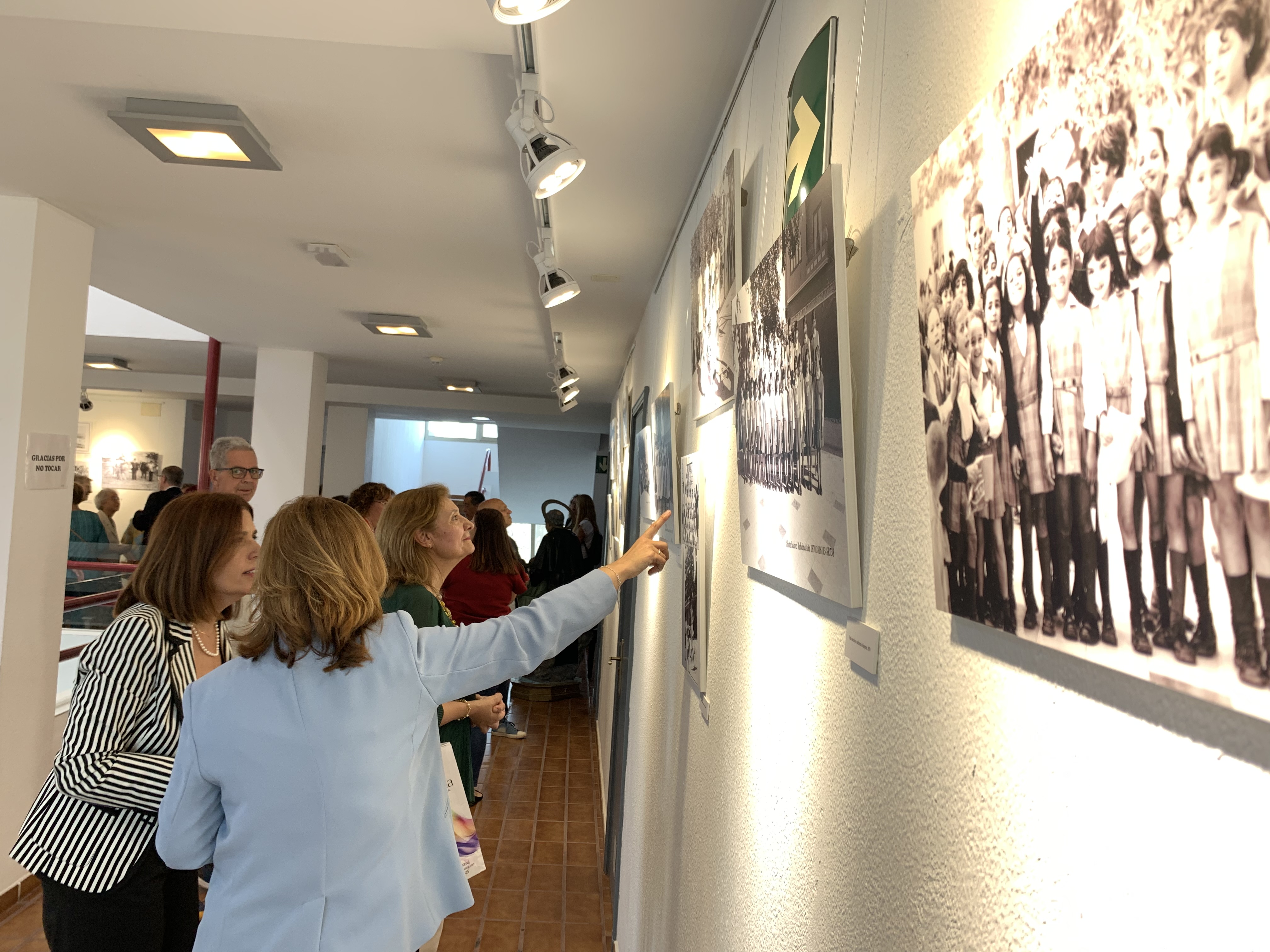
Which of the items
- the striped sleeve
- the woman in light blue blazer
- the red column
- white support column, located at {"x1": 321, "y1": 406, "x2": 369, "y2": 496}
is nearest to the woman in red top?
the striped sleeve

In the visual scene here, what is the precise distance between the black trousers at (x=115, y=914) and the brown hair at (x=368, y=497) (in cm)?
255

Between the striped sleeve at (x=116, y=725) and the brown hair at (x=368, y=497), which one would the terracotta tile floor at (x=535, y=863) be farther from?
the striped sleeve at (x=116, y=725)

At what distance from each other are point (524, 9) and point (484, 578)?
151 inches

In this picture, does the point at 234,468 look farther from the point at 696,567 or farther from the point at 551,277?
the point at 696,567

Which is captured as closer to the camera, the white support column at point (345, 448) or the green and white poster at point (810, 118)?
the green and white poster at point (810, 118)

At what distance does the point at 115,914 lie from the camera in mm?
1999

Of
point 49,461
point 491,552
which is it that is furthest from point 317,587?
point 491,552

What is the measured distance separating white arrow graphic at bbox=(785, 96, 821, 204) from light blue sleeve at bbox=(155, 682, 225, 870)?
1399mm

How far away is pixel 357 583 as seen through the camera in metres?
1.80

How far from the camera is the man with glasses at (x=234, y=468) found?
4.26 m

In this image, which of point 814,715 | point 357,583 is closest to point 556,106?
point 357,583

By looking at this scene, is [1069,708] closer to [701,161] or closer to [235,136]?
[701,161]

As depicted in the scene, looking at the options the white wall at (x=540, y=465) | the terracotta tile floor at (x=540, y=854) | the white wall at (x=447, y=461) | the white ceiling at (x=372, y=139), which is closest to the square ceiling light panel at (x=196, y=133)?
the white ceiling at (x=372, y=139)

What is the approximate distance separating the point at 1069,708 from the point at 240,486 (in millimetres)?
4236
